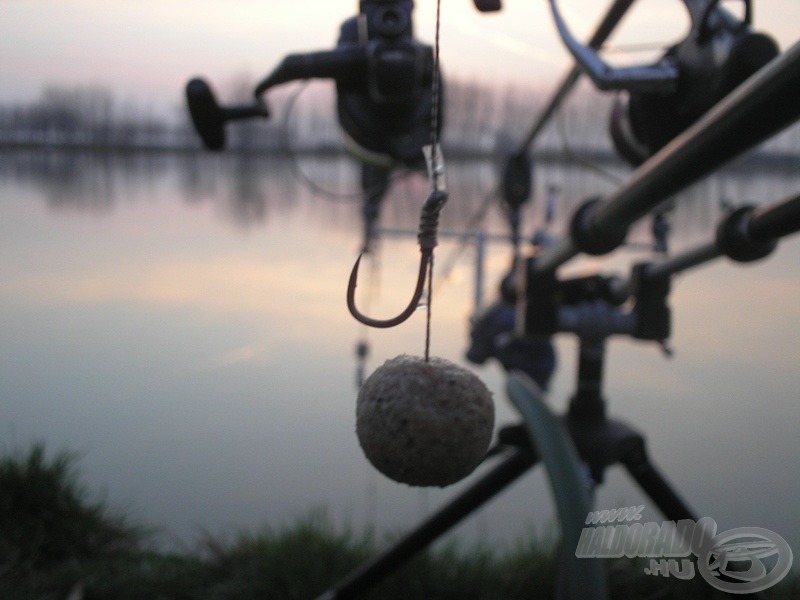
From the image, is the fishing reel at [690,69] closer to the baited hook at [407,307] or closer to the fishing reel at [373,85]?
the fishing reel at [373,85]

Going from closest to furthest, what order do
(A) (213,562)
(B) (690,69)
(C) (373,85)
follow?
(C) (373,85), (B) (690,69), (A) (213,562)

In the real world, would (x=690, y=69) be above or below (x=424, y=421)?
above

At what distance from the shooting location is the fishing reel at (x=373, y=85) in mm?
315

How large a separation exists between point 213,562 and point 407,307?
1.10 m

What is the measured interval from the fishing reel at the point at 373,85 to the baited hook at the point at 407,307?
176 mm

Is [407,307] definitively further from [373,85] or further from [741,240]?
[741,240]

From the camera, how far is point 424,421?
19cm

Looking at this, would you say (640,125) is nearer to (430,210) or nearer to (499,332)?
(430,210)

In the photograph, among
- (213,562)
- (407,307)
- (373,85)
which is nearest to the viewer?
(407,307)

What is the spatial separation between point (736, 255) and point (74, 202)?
3.54m

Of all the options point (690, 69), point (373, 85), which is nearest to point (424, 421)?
point (373, 85)

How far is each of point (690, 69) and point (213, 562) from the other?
104cm

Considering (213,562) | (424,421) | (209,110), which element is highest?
(209,110)

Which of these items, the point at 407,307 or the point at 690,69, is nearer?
the point at 407,307
